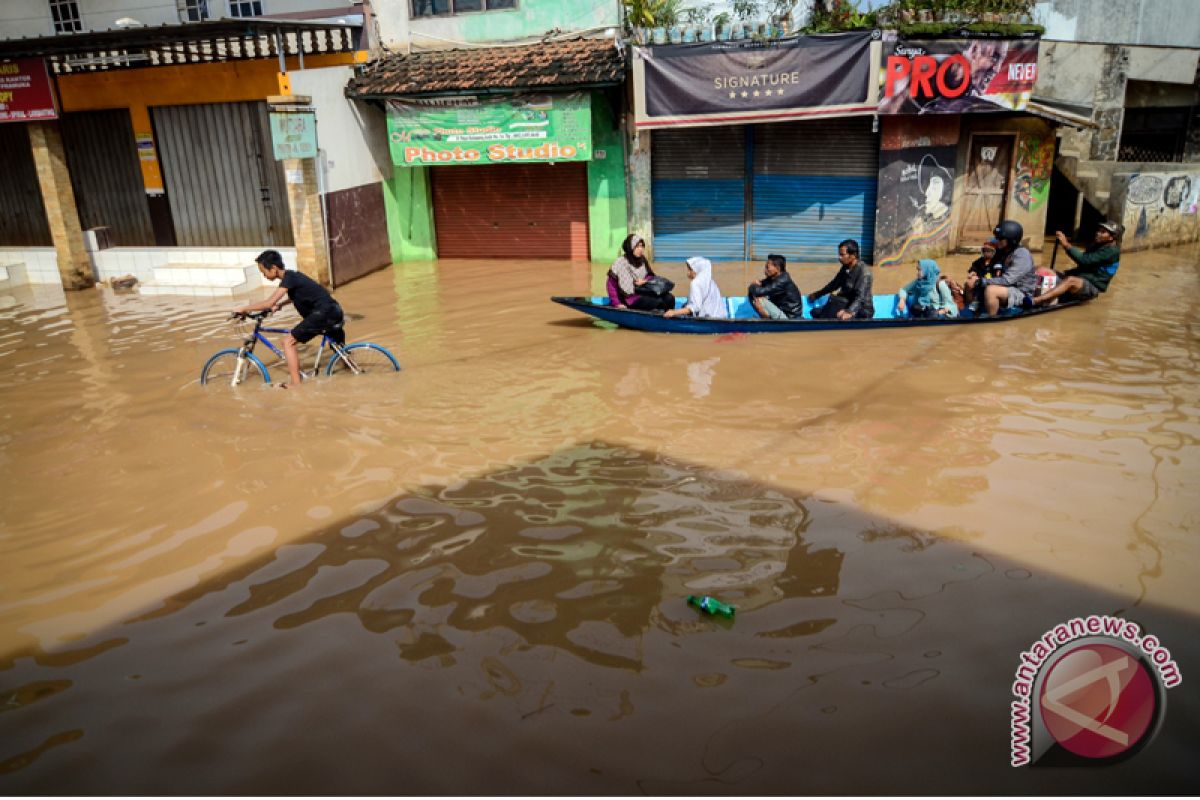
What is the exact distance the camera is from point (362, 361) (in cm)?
931

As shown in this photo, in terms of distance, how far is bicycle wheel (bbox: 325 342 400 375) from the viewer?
9125mm

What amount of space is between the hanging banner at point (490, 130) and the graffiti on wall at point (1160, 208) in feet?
32.2

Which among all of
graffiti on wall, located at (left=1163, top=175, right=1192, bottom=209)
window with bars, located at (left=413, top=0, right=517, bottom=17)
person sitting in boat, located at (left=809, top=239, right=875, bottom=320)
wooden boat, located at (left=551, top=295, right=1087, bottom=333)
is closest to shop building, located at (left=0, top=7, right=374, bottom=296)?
window with bars, located at (left=413, top=0, right=517, bottom=17)

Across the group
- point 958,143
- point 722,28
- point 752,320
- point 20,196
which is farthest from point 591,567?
point 20,196

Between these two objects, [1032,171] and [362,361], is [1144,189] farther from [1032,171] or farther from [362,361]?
[362,361]

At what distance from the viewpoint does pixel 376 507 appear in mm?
6191

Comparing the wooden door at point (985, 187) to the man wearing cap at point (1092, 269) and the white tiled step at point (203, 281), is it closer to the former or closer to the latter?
the man wearing cap at point (1092, 269)

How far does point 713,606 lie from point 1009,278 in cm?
809

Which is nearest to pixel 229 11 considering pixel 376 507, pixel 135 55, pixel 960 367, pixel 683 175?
pixel 135 55

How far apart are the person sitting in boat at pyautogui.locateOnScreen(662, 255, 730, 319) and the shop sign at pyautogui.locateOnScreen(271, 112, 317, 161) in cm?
696

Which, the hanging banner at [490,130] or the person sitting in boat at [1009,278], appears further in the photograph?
the hanging banner at [490,130]

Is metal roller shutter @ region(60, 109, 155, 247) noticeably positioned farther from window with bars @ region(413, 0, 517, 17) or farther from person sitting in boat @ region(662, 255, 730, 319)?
person sitting in boat @ region(662, 255, 730, 319)

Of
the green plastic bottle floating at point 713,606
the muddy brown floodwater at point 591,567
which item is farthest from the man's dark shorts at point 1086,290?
the green plastic bottle floating at point 713,606

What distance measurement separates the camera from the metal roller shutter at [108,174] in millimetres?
16891
